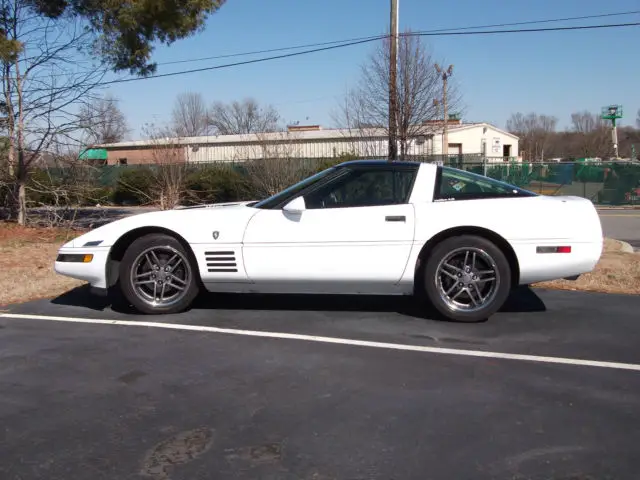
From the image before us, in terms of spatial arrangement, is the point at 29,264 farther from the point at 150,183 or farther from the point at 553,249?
the point at 150,183

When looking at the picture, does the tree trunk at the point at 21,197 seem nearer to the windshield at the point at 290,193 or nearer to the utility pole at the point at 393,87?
the utility pole at the point at 393,87

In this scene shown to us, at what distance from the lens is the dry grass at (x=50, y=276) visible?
6.80 m

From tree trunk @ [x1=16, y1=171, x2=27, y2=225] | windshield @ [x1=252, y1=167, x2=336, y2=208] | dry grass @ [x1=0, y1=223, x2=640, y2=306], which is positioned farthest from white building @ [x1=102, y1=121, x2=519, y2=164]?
windshield @ [x1=252, y1=167, x2=336, y2=208]

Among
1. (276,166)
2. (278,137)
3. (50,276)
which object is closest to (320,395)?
(50,276)

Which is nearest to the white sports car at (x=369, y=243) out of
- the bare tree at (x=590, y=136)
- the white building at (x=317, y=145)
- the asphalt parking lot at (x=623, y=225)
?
the asphalt parking lot at (x=623, y=225)

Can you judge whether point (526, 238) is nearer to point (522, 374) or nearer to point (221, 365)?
point (522, 374)

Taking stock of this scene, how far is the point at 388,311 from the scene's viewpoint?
5.78m

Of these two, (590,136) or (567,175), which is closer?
(567,175)

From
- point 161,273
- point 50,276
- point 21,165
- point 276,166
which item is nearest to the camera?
point 161,273

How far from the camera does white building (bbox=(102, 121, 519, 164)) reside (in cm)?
2103

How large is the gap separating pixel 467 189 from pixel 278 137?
16.9m

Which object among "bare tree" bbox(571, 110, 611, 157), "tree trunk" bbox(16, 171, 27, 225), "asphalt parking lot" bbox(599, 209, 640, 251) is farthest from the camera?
"bare tree" bbox(571, 110, 611, 157)

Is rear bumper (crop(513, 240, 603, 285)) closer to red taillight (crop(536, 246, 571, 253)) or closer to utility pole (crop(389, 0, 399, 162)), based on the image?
red taillight (crop(536, 246, 571, 253))

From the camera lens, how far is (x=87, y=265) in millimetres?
5637
